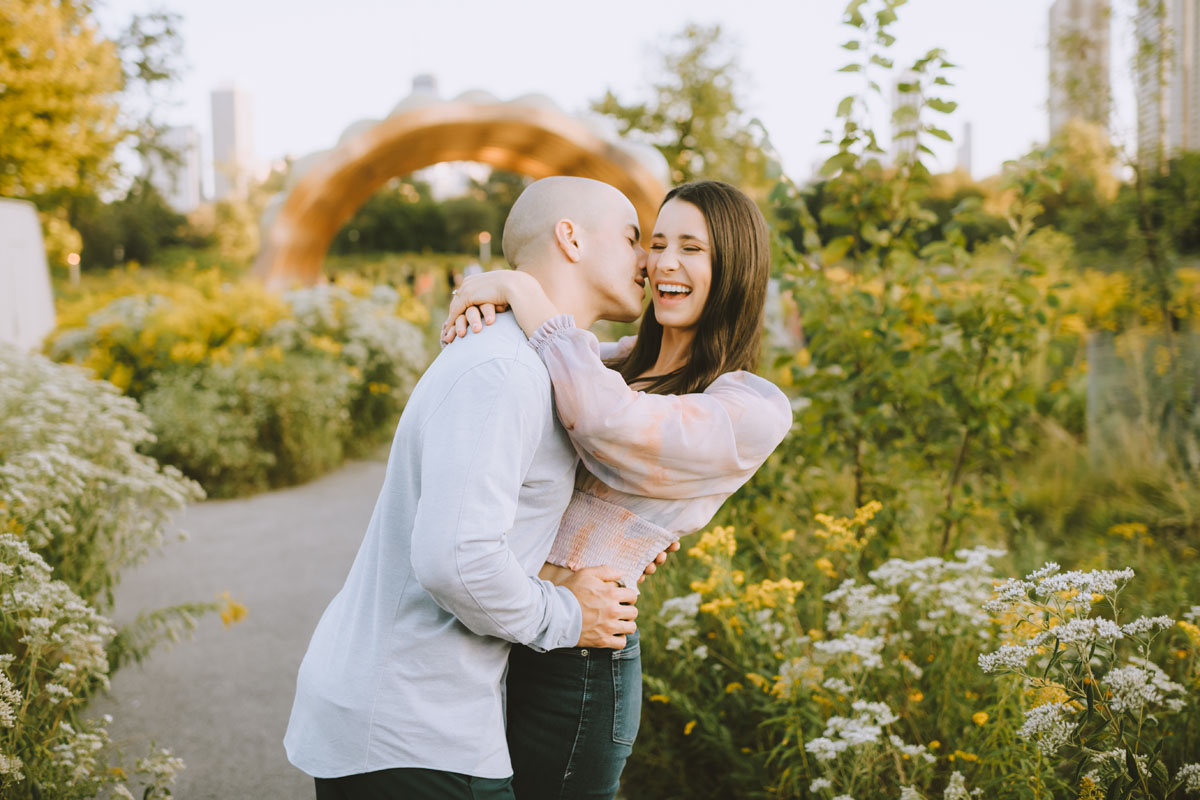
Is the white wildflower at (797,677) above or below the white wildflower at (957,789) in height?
above

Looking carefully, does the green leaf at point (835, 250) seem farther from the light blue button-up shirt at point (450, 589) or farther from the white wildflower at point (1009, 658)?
the light blue button-up shirt at point (450, 589)

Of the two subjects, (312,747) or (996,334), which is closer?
(312,747)

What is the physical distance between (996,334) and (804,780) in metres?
1.96

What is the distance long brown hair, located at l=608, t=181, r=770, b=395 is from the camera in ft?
6.25

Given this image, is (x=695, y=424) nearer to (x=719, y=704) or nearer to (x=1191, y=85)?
(x=719, y=704)

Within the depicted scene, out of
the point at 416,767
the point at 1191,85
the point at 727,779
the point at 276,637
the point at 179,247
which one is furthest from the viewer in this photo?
the point at 179,247

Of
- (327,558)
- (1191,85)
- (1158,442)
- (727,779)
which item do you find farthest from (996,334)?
(1191,85)

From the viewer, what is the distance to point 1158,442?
584cm

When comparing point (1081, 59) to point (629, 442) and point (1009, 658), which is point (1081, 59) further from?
point (629, 442)

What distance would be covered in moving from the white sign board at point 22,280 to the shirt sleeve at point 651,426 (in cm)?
984

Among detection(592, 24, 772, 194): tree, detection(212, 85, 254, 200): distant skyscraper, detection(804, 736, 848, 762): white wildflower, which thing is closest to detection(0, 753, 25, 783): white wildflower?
detection(804, 736, 848, 762): white wildflower

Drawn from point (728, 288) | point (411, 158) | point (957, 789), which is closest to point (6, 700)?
point (728, 288)

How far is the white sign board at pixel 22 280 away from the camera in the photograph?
374 inches

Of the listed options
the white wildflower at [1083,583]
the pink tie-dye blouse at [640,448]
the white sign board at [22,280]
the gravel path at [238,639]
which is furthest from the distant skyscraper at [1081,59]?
the white sign board at [22,280]
